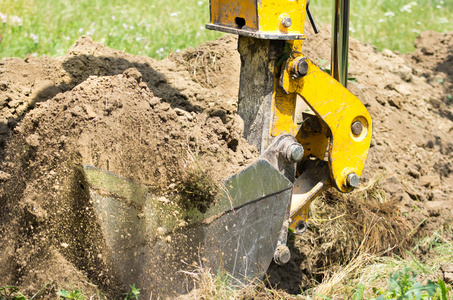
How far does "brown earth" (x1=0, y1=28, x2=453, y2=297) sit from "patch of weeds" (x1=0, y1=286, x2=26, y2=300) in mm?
51

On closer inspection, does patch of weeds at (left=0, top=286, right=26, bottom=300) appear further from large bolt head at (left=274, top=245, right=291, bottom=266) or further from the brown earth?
large bolt head at (left=274, top=245, right=291, bottom=266)

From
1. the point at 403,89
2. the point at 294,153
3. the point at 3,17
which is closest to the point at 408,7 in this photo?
the point at 403,89

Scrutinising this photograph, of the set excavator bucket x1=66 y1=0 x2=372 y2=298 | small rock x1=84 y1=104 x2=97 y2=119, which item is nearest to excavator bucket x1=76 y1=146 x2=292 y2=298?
excavator bucket x1=66 y1=0 x2=372 y2=298

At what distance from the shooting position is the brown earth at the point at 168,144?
2291 millimetres

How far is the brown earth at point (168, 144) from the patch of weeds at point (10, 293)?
5 cm

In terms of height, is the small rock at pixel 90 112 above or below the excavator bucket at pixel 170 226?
above

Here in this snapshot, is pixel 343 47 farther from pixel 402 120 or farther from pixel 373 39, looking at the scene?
pixel 373 39

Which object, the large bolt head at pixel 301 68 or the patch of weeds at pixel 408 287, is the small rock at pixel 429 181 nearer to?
the patch of weeds at pixel 408 287

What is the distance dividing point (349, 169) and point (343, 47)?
713mm

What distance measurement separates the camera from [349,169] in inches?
107

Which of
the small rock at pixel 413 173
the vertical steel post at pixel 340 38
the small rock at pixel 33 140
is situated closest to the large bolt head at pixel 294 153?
the vertical steel post at pixel 340 38

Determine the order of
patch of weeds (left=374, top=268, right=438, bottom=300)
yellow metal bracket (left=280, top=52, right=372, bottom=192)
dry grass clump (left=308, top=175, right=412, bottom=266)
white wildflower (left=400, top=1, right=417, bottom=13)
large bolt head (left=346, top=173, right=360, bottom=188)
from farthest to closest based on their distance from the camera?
white wildflower (left=400, top=1, right=417, bottom=13) → dry grass clump (left=308, top=175, right=412, bottom=266) → large bolt head (left=346, top=173, right=360, bottom=188) → yellow metal bracket (left=280, top=52, right=372, bottom=192) → patch of weeds (left=374, top=268, right=438, bottom=300)

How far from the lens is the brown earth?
2291 mm

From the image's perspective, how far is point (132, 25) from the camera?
17.4 ft
